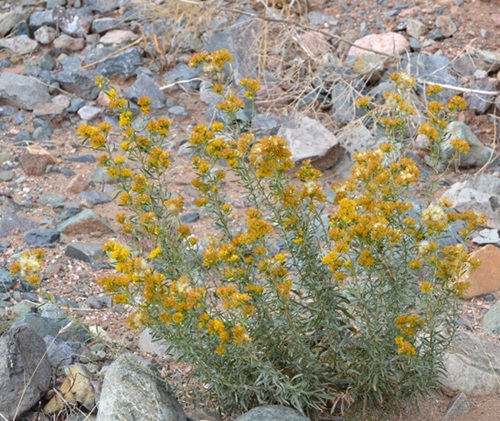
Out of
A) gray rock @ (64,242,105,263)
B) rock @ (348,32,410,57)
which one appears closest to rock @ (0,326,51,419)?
gray rock @ (64,242,105,263)

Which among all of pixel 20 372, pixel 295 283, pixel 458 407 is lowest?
pixel 458 407

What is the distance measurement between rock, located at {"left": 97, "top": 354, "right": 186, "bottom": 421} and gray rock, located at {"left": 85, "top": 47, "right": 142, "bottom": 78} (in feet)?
15.6

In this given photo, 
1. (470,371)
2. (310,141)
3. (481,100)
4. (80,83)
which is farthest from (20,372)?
(481,100)

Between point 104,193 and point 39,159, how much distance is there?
695mm

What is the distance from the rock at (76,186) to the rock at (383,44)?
3038mm

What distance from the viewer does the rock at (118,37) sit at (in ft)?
26.6

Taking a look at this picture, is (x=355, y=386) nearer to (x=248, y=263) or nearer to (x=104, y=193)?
(x=248, y=263)

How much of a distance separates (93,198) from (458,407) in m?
3.32

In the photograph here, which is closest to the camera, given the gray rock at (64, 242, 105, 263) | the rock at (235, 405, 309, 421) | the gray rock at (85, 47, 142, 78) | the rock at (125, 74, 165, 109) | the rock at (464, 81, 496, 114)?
the rock at (235, 405, 309, 421)

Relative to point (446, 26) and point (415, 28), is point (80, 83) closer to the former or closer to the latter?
point (415, 28)

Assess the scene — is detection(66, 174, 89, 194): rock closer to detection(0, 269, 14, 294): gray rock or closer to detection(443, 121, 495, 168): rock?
detection(0, 269, 14, 294): gray rock

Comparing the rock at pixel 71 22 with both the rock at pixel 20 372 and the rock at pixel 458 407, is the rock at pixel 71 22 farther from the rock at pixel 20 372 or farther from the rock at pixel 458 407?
the rock at pixel 458 407

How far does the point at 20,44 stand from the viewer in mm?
8102

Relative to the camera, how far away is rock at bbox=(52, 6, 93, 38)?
827 centimetres
